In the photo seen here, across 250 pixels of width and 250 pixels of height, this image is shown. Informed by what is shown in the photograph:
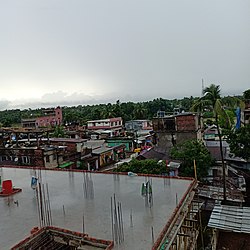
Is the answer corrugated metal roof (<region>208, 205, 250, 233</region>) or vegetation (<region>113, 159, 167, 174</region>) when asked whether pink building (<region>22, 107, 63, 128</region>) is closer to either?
vegetation (<region>113, 159, 167, 174</region>)

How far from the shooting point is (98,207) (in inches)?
353

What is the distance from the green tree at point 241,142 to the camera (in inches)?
747

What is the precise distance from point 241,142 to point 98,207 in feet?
45.4

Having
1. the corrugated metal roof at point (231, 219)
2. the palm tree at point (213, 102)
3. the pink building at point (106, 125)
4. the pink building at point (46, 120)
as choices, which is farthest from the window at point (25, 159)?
the pink building at point (46, 120)

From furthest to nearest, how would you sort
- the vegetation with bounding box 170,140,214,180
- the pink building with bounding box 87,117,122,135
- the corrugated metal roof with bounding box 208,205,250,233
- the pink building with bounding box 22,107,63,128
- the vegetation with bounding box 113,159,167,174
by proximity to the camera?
the pink building with bounding box 22,107,63,128
the pink building with bounding box 87,117,122,135
the vegetation with bounding box 170,140,214,180
the vegetation with bounding box 113,159,167,174
the corrugated metal roof with bounding box 208,205,250,233

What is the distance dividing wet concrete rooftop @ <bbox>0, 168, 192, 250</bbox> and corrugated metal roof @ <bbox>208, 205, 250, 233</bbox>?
3.02m

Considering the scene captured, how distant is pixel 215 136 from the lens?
36.3 m

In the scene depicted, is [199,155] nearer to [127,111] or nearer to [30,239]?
[30,239]

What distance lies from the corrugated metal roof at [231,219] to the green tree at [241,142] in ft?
22.2

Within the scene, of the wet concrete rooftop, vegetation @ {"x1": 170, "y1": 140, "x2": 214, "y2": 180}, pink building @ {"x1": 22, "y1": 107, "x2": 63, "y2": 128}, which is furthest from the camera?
pink building @ {"x1": 22, "y1": 107, "x2": 63, "y2": 128}

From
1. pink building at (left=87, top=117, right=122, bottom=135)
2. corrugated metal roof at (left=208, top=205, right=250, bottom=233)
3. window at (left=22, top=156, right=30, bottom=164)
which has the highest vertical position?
pink building at (left=87, top=117, right=122, bottom=135)

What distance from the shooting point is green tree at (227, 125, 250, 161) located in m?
19.0

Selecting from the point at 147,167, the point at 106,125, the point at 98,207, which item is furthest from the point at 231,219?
the point at 106,125

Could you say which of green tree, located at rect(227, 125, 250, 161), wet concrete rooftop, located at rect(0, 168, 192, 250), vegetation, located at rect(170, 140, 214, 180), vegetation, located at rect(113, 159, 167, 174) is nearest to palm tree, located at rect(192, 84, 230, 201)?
vegetation, located at rect(170, 140, 214, 180)
